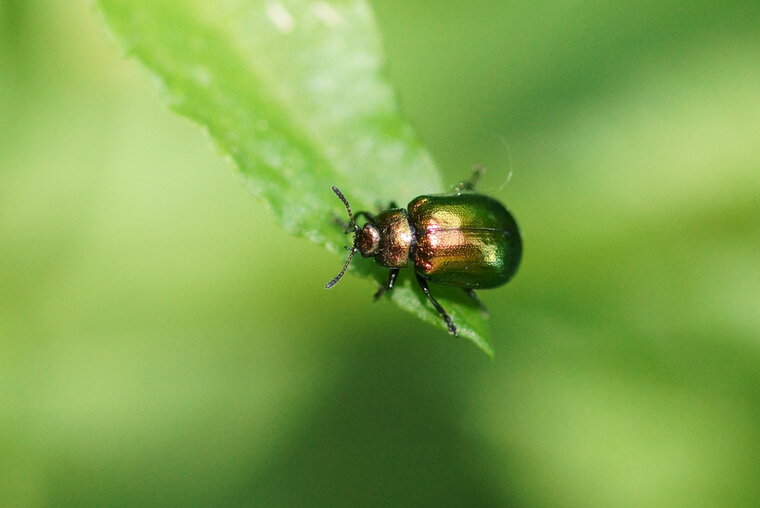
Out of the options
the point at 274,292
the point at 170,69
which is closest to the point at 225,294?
the point at 274,292

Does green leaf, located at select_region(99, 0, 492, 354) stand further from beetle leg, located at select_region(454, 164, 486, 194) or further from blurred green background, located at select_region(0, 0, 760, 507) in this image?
blurred green background, located at select_region(0, 0, 760, 507)

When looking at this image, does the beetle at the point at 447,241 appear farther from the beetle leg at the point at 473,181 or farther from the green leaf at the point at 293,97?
the green leaf at the point at 293,97

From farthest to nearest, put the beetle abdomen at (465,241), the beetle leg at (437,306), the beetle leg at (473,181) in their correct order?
the beetle leg at (473,181) → the beetle abdomen at (465,241) → the beetle leg at (437,306)

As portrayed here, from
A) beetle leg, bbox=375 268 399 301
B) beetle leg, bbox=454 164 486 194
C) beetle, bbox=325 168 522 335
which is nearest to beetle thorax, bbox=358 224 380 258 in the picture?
beetle, bbox=325 168 522 335

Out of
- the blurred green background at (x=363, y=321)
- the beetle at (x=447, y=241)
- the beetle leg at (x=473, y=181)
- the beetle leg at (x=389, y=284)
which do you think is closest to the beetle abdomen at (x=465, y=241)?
the beetle at (x=447, y=241)

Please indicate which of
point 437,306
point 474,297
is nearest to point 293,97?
point 437,306

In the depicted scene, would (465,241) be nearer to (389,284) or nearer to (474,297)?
(474,297)

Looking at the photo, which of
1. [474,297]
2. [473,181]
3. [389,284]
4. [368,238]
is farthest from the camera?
[473,181]

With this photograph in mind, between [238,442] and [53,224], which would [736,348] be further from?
[53,224]
